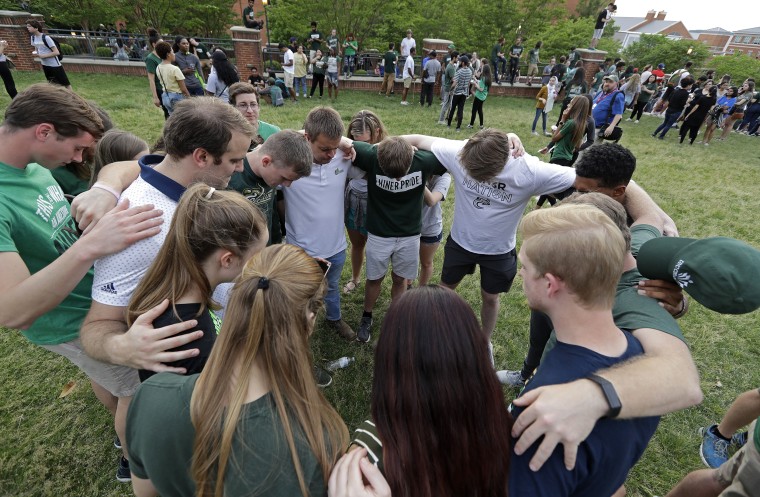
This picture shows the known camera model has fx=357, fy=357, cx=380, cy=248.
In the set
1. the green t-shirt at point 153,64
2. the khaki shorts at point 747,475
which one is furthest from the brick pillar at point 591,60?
the khaki shorts at point 747,475

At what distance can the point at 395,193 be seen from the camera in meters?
3.14

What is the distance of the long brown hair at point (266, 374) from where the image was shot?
→ 112 cm

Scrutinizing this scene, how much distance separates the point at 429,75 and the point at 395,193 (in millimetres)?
12270

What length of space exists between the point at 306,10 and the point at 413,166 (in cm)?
1988

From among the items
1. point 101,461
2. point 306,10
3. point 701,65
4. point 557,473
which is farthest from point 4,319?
point 701,65

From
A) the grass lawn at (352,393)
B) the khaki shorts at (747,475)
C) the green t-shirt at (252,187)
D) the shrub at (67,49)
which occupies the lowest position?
the grass lawn at (352,393)

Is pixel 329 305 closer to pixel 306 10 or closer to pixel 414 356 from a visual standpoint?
pixel 414 356

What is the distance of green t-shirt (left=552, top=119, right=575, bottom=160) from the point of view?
5793mm

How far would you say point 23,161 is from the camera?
1870 mm

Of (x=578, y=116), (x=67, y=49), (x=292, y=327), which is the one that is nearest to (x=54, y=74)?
(x=67, y=49)

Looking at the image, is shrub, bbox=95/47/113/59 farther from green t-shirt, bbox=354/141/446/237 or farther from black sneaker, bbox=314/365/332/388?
black sneaker, bbox=314/365/332/388

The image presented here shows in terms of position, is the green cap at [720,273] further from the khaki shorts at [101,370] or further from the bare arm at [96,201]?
the khaki shorts at [101,370]

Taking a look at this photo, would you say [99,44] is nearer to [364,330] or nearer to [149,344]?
[364,330]

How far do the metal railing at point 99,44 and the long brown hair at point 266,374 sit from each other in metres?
18.8
